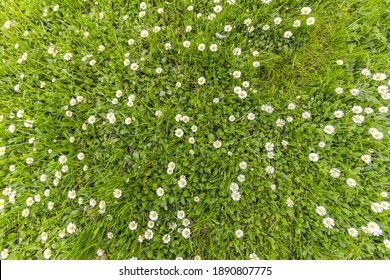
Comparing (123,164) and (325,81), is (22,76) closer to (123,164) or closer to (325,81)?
(123,164)

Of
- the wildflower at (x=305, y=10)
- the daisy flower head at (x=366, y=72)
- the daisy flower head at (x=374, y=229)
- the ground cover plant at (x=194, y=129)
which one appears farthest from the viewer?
the wildflower at (x=305, y=10)

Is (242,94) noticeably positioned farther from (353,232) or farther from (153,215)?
(353,232)

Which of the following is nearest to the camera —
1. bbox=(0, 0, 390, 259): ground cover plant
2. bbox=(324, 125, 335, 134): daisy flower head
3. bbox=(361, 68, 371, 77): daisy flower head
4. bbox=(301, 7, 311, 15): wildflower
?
bbox=(0, 0, 390, 259): ground cover plant

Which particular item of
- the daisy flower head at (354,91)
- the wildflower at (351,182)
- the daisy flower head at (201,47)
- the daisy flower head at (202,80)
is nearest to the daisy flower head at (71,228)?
the daisy flower head at (202,80)

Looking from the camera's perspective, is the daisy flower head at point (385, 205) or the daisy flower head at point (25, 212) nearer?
the daisy flower head at point (385, 205)

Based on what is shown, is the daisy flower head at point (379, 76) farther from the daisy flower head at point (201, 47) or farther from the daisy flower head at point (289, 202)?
the daisy flower head at point (201, 47)

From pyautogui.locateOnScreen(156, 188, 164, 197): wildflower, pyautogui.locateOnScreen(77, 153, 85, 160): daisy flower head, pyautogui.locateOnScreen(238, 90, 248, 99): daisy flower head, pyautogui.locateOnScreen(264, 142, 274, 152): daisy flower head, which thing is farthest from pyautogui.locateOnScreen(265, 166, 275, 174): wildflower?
pyautogui.locateOnScreen(77, 153, 85, 160): daisy flower head

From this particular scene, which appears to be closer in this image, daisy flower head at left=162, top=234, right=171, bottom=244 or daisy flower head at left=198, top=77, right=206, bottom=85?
daisy flower head at left=162, top=234, right=171, bottom=244

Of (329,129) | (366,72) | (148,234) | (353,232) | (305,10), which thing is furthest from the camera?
(305,10)

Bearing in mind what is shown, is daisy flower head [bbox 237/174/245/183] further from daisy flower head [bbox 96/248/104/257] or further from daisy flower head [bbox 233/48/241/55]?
daisy flower head [bbox 96/248/104/257]

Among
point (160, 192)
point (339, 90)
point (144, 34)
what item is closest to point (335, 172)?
point (339, 90)
